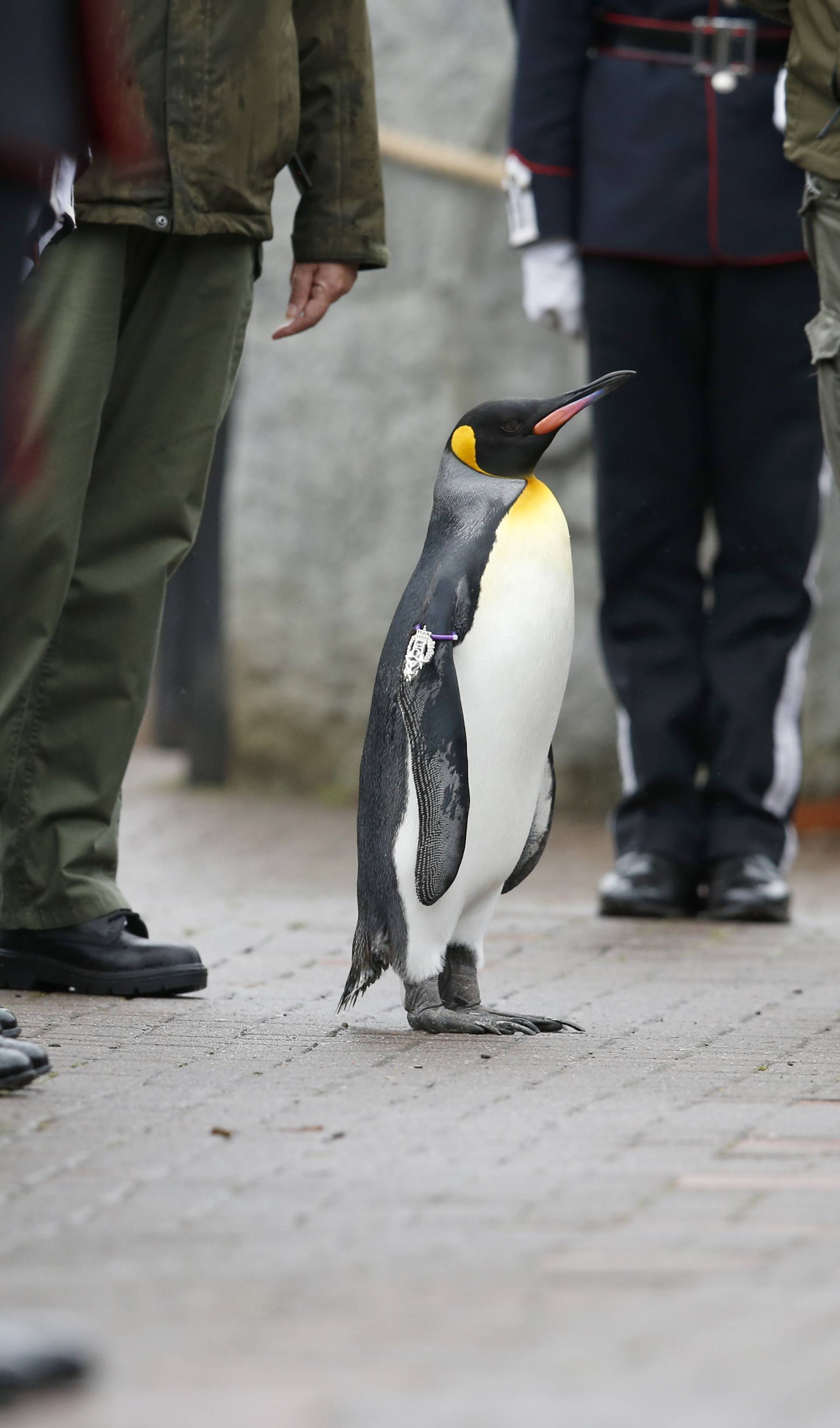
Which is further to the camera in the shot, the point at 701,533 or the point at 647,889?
the point at 701,533

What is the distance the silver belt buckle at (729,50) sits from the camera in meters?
4.93

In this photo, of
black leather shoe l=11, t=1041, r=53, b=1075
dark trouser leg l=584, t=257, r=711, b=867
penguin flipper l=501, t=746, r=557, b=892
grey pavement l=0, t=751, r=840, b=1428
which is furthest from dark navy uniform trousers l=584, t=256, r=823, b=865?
black leather shoe l=11, t=1041, r=53, b=1075

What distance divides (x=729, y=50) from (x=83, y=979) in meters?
2.63

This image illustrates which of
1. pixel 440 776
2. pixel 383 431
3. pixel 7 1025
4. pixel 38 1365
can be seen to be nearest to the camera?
pixel 38 1365

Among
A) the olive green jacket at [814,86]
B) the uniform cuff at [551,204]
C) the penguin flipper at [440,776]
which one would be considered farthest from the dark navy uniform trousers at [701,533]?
the penguin flipper at [440,776]

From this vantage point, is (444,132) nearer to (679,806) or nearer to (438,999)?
(679,806)

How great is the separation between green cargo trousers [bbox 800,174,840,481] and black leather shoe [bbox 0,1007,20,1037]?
162 cm

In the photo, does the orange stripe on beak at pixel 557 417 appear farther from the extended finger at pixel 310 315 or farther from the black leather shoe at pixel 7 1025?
the black leather shoe at pixel 7 1025

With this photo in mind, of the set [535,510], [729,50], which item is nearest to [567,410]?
[535,510]

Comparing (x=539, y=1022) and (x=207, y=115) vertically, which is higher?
(x=207, y=115)

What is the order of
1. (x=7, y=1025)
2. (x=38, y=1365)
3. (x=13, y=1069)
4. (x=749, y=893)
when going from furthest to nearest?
(x=749, y=893) < (x=7, y=1025) < (x=13, y=1069) < (x=38, y=1365)

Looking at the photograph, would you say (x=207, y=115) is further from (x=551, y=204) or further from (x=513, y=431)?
(x=551, y=204)

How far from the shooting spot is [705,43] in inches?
195

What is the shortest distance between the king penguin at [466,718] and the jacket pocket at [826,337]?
403mm
